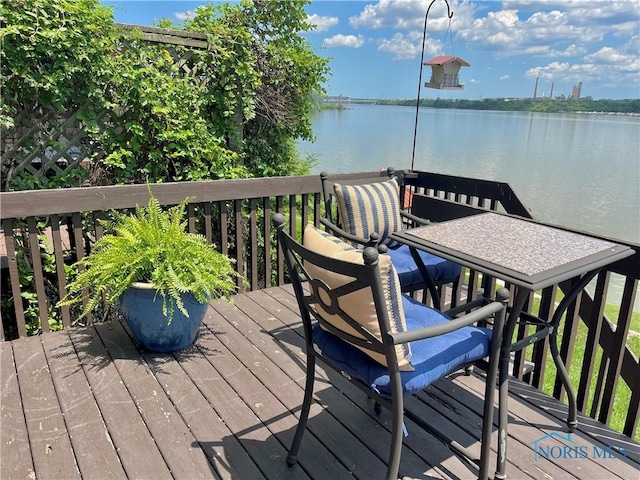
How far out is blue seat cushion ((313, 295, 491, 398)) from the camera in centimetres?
136

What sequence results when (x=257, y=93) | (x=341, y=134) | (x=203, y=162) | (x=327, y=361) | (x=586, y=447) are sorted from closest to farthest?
(x=327, y=361) < (x=586, y=447) < (x=203, y=162) < (x=257, y=93) < (x=341, y=134)

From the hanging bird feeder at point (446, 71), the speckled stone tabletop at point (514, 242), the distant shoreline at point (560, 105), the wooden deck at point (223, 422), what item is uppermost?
the distant shoreline at point (560, 105)

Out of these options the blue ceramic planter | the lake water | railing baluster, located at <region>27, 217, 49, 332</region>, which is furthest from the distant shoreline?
railing baluster, located at <region>27, 217, 49, 332</region>

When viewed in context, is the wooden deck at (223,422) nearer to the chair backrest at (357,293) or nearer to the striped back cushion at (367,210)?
the chair backrest at (357,293)

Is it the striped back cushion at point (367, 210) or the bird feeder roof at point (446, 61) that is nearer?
the striped back cushion at point (367, 210)

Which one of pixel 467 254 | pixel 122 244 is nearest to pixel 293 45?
pixel 122 244

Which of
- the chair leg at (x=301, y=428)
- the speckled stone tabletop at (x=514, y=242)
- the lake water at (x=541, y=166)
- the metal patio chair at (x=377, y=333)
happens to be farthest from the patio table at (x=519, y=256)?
the lake water at (x=541, y=166)

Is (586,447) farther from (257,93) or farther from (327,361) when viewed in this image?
(257,93)

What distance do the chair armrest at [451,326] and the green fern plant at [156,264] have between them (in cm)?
131

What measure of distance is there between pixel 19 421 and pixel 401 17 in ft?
19.6

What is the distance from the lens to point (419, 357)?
1.43 meters

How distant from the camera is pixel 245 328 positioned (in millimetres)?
2713

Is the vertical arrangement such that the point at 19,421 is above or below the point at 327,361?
below

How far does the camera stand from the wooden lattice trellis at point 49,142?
2859mm
